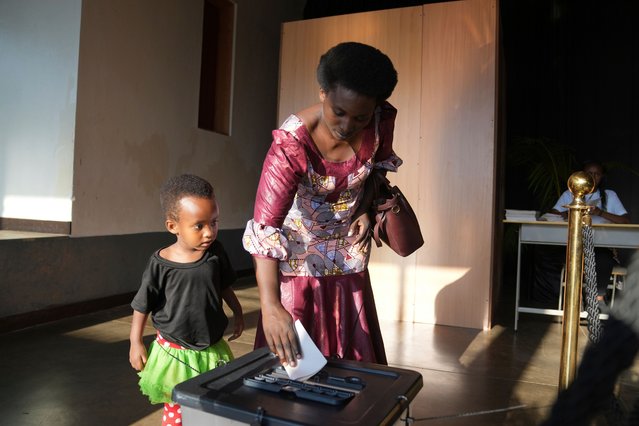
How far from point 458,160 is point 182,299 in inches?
120

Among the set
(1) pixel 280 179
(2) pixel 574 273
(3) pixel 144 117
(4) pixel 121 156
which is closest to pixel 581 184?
(2) pixel 574 273

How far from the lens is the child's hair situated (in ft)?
5.43

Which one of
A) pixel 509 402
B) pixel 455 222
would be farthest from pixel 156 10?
pixel 509 402

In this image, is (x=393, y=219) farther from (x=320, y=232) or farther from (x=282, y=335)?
(x=282, y=335)

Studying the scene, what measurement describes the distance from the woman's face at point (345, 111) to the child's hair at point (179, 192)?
0.62 meters

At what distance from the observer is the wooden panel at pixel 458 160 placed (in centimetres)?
408

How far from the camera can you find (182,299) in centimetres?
164

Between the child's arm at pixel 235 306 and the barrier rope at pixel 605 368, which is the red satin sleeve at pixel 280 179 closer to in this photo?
the child's arm at pixel 235 306

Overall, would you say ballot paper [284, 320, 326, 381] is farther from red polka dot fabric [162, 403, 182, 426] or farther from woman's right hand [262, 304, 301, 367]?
red polka dot fabric [162, 403, 182, 426]

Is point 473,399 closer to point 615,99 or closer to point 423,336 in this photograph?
point 423,336

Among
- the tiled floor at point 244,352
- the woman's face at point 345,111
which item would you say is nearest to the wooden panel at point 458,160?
the tiled floor at point 244,352

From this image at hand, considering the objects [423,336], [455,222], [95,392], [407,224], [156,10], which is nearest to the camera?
[407,224]

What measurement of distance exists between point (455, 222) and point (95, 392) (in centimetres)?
290

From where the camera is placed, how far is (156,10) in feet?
15.2
